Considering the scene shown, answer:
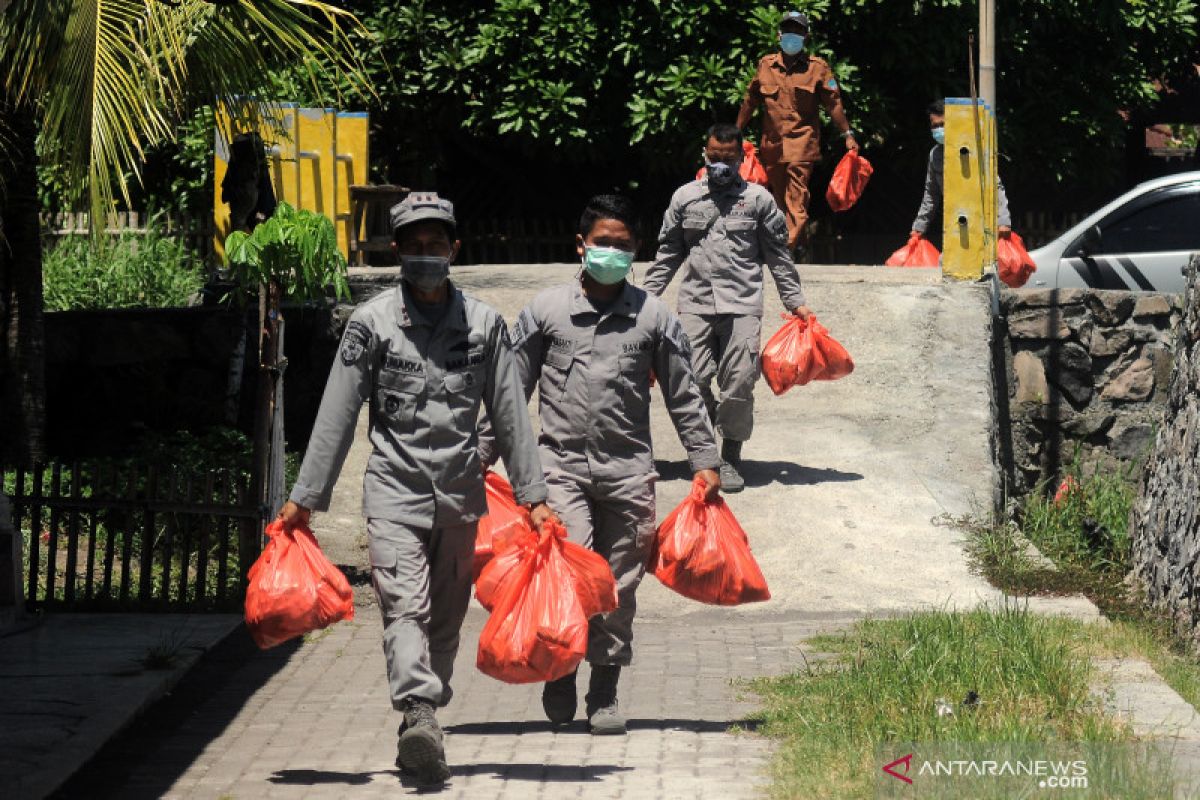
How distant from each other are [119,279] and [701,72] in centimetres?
564

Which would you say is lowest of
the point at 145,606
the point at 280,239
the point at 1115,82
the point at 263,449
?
the point at 145,606

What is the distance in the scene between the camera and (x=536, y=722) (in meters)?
6.74

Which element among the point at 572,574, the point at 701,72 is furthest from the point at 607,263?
the point at 701,72

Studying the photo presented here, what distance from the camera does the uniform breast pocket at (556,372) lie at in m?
6.62

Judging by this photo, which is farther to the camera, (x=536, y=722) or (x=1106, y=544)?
(x=1106, y=544)

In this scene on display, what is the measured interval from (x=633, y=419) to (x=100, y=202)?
12.5 feet

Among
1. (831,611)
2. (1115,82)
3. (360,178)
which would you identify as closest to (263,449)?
(831,611)

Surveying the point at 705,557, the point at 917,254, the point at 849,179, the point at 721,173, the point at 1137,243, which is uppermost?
the point at 849,179

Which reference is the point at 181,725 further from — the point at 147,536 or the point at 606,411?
the point at 147,536

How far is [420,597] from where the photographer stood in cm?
582

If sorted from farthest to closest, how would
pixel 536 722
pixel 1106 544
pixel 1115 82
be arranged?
pixel 1115 82 < pixel 1106 544 < pixel 536 722

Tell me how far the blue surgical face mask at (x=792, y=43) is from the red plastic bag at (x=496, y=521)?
783cm

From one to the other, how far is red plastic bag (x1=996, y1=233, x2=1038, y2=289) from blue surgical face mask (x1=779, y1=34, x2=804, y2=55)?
2.05 m

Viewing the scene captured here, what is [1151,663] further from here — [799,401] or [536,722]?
[799,401]
